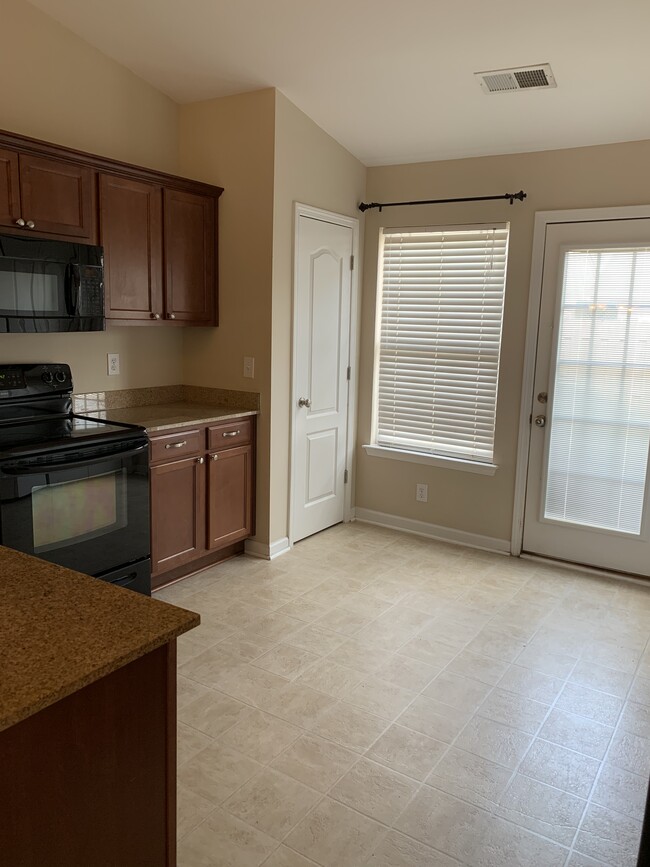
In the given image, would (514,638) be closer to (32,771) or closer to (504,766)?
(504,766)

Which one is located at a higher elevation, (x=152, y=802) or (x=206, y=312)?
(x=206, y=312)

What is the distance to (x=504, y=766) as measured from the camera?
235cm

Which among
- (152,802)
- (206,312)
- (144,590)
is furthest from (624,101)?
(152,802)

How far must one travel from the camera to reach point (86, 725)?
4.19 ft

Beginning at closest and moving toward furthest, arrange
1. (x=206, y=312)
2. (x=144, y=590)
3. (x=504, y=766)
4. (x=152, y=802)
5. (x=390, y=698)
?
1. (x=152, y=802)
2. (x=504, y=766)
3. (x=390, y=698)
4. (x=144, y=590)
5. (x=206, y=312)

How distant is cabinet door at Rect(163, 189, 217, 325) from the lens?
12.5ft

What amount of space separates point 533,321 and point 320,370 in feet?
4.38

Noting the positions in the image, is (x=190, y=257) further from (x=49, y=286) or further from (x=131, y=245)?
(x=49, y=286)

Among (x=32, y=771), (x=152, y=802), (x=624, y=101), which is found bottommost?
(x=152, y=802)

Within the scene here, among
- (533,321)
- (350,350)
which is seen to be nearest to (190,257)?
(350,350)

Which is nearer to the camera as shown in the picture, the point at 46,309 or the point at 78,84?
the point at 46,309

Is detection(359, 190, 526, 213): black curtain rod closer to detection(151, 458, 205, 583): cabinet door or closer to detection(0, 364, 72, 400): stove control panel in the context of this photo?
detection(151, 458, 205, 583): cabinet door

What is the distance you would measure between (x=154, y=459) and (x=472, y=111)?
252cm

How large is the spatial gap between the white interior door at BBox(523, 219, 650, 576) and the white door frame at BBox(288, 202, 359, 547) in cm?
124
